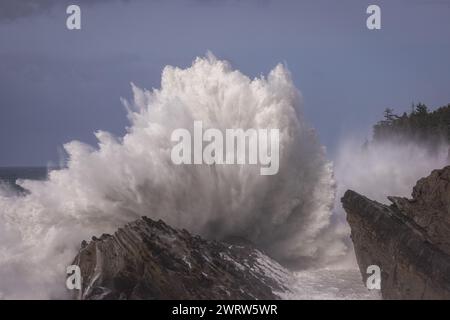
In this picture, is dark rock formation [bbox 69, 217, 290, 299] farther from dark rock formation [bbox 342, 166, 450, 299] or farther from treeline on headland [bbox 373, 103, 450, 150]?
treeline on headland [bbox 373, 103, 450, 150]

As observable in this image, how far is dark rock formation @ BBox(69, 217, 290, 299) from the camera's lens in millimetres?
17547

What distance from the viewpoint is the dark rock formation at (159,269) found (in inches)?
691

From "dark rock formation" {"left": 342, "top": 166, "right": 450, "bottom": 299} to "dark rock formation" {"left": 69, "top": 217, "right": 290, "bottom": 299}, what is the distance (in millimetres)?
3853

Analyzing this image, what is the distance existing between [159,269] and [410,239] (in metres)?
8.43

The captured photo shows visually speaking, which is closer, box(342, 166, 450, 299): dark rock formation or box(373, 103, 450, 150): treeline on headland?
box(342, 166, 450, 299): dark rock formation

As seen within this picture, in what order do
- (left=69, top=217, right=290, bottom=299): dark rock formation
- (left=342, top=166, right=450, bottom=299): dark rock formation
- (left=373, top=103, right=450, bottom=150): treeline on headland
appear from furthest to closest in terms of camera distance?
1. (left=373, top=103, right=450, bottom=150): treeline on headland
2. (left=342, top=166, right=450, bottom=299): dark rock formation
3. (left=69, top=217, right=290, bottom=299): dark rock formation

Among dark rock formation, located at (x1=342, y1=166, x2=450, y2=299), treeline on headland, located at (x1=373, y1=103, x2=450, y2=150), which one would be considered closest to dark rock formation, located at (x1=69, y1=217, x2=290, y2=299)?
dark rock formation, located at (x1=342, y1=166, x2=450, y2=299)

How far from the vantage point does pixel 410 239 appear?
19.2 metres

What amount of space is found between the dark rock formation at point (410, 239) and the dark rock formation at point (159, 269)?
385 centimetres

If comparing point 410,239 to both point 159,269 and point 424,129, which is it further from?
point 424,129

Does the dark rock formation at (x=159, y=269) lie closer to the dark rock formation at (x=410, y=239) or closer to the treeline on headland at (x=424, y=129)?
the dark rock formation at (x=410, y=239)

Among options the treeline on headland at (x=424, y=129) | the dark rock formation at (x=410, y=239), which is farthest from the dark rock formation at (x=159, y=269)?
the treeline on headland at (x=424, y=129)
